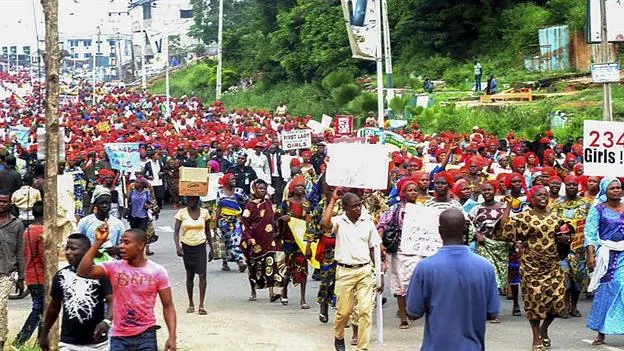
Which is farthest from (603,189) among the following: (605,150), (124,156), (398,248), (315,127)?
(315,127)

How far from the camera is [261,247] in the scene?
15617mm

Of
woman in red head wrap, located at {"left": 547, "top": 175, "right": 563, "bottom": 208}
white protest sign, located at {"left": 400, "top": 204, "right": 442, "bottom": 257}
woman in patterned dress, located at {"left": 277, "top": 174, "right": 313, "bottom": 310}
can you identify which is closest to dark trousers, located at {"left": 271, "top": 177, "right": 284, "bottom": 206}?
woman in patterned dress, located at {"left": 277, "top": 174, "right": 313, "bottom": 310}

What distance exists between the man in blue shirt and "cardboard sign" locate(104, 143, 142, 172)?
16565mm

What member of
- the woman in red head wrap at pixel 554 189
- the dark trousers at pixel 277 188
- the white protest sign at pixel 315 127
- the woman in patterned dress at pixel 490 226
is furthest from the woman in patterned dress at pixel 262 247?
the white protest sign at pixel 315 127

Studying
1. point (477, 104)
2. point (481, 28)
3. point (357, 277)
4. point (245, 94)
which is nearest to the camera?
point (357, 277)

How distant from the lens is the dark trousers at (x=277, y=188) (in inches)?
940

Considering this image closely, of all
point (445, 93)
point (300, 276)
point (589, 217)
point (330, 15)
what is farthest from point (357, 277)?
point (330, 15)

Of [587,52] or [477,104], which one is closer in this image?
[477,104]

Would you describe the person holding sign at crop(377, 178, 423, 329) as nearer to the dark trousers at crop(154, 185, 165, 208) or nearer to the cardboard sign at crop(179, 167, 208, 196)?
the cardboard sign at crop(179, 167, 208, 196)

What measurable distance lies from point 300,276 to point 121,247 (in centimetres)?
684

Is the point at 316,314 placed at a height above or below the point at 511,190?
below

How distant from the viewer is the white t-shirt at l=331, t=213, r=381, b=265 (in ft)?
38.5

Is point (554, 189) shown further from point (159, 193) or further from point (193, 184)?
point (159, 193)

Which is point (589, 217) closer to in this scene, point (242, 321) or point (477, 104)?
point (242, 321)
